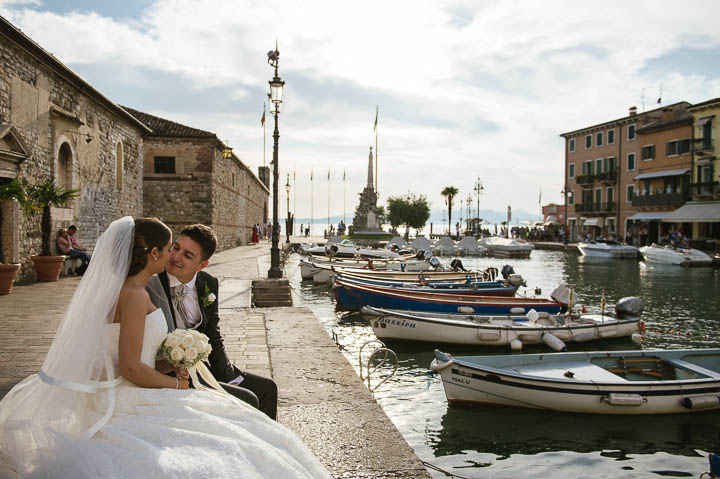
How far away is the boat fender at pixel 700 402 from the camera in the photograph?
26.7ft

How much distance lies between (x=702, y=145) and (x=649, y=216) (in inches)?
298

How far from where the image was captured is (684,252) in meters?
35.7

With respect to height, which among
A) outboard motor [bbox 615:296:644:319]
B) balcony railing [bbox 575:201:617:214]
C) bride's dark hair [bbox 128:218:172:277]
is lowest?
outboard motor [bbox 615:296:644:319]

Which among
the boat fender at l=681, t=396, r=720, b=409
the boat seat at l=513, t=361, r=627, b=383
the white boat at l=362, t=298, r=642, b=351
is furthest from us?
the white boat at l=362, t=298, r=642, b=351

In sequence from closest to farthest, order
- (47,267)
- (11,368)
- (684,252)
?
1. (11,368)
2. (47,267)
3. (684,252)

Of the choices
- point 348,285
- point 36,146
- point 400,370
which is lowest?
point 400,370

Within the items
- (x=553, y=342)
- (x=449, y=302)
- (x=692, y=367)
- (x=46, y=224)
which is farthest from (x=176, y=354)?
(x=46, y=224)

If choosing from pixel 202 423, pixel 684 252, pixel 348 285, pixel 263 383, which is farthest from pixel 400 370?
pixel 684 252

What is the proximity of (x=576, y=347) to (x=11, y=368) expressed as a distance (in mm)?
11855

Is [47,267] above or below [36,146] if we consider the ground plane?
below

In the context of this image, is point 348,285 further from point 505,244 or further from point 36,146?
point 505,244

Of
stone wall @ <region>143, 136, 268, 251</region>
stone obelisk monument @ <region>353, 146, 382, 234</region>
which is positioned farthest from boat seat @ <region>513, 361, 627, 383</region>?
stone obelisk monument @ <region>353, 146, 382, 234</region>

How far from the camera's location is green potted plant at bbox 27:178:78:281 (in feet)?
47.2

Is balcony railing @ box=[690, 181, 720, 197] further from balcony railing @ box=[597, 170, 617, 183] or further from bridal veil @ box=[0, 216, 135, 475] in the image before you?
bridal veil @ box=[0, 216, 135, 475]
